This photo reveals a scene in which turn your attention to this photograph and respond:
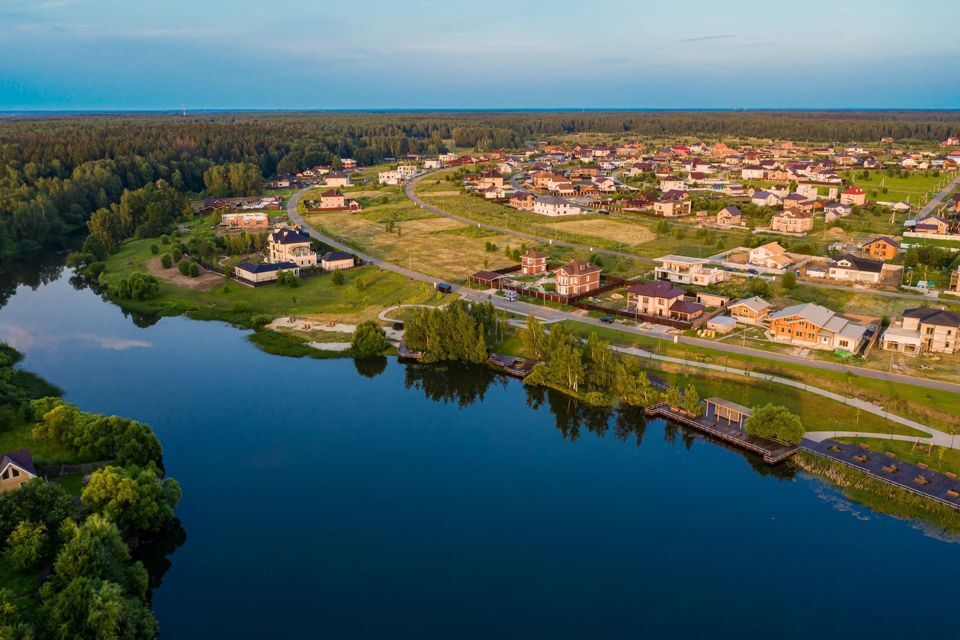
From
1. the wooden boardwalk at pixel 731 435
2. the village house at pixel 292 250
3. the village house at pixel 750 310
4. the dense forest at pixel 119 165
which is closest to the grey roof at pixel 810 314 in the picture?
the village house at pixel 750 310

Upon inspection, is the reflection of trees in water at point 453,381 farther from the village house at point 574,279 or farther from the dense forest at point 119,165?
the dense forest at point 119,165

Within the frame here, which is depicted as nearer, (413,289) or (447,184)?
(413,289)

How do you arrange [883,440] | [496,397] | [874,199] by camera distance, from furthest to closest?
[874,199] < [496,397] < [883,440]

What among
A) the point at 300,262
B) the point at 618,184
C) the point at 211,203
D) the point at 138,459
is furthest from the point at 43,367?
the point at 618,184

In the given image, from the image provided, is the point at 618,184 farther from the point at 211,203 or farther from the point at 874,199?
the point at 211,203

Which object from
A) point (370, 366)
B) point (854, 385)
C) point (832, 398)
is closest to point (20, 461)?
point (370, 366)

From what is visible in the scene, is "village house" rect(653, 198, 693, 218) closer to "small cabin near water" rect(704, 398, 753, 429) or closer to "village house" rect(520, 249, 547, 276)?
"village house" rect(520, 249, 547, 276)

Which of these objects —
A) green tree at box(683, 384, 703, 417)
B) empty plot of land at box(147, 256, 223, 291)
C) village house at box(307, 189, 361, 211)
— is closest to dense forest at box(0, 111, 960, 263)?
village house at box(307, 189, 361, 211)
